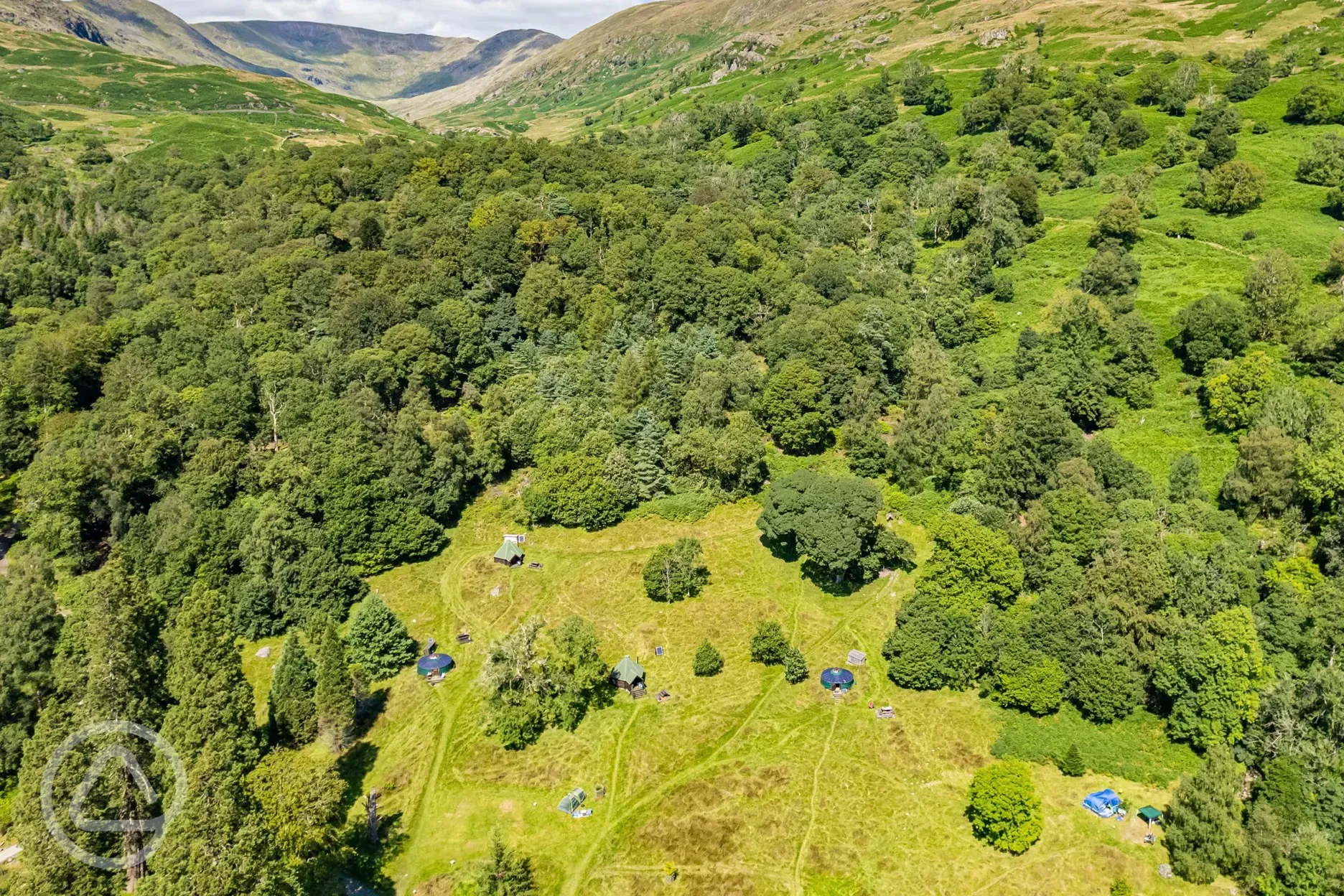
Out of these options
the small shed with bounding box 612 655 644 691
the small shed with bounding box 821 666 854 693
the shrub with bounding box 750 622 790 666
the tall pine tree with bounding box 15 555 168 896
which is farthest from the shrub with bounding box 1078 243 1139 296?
the tall pine tree with bounding box 15 555 168 896

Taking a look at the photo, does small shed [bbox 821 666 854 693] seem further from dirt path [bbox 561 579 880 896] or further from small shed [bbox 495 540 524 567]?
small shed [bbox 495 540 524 567]

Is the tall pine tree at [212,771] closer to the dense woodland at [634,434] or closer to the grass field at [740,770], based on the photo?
the dense woodland at [634,434]

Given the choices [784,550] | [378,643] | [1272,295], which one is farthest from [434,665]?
[1272,295]

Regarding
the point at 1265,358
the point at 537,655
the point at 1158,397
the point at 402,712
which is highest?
the point at 1265,358

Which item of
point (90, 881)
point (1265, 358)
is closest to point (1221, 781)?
point (1265, 358)

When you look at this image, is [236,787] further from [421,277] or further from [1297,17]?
[1297,17]

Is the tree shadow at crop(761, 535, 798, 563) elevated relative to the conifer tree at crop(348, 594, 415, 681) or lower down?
elevated
